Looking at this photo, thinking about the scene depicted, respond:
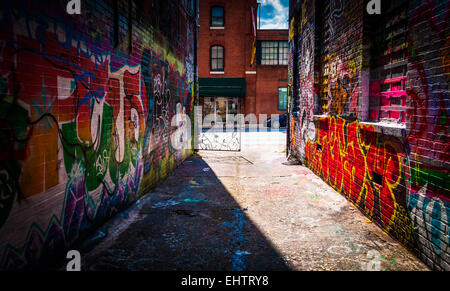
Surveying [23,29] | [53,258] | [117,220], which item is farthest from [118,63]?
[53,258]

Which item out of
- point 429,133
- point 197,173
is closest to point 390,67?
point 429,133

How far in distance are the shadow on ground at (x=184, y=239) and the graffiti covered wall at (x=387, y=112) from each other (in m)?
1.64

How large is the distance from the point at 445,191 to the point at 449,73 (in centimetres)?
112

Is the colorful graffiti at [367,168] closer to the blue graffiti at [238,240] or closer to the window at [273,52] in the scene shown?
the blue graffiti at [238,240]

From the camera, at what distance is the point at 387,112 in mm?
4652

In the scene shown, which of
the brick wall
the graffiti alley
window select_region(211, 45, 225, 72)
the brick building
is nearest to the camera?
the graffiti alley

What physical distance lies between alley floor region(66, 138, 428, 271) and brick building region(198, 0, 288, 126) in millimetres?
18768

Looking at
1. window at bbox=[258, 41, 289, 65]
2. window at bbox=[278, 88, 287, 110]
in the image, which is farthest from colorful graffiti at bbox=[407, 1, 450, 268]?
window at bbox=[258, 41, 289, 65]

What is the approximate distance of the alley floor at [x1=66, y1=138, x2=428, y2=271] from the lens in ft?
11.1

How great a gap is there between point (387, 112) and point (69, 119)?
4.29 m

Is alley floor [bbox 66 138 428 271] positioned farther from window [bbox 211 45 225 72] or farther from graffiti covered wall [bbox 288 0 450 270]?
window [bbox 211 45 225 72]

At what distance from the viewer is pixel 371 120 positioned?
199 inches

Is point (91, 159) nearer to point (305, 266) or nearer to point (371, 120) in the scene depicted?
point (305, 266)

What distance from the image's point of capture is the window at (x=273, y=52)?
25953mm
